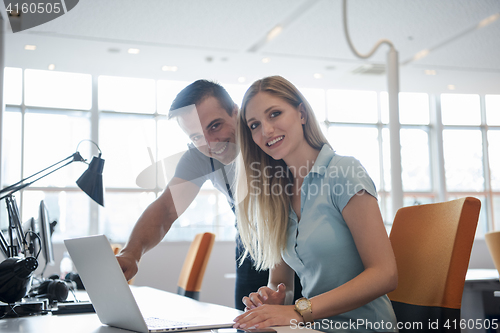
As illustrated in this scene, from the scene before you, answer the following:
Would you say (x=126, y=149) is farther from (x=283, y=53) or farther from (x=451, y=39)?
(x=451, y=39)

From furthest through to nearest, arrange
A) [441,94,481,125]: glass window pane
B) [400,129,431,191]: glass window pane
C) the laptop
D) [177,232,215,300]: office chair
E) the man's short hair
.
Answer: [441,94,481,125]: glass window pane, [400,129,431,191]: glass window pane, [177,232,215,300]: office chair, the man's short hair, the laptop

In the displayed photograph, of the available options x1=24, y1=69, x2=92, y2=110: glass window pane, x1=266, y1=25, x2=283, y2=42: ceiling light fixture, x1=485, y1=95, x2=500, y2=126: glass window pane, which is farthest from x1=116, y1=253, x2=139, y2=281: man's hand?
x1=485, y1=95, x2=500, y2=126: glass window pane

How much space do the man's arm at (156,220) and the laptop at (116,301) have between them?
0.22 m

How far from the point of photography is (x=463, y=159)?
9.09 meters

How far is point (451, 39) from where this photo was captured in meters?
5.98

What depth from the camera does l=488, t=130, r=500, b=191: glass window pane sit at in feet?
30.1

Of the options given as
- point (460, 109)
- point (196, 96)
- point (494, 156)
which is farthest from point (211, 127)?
point (494, 156)

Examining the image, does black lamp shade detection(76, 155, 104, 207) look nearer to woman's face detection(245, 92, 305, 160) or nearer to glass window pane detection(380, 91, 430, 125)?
woman's face detection(245, 92, 305, 160)

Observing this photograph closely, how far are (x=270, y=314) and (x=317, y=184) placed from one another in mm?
488

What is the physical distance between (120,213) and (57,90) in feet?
7.17

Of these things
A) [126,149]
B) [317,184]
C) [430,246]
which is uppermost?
[126,149]

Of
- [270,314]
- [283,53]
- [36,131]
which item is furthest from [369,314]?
[36,131]

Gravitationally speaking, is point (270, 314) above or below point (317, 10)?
below

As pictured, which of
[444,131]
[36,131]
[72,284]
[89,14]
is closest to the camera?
[72,284]
